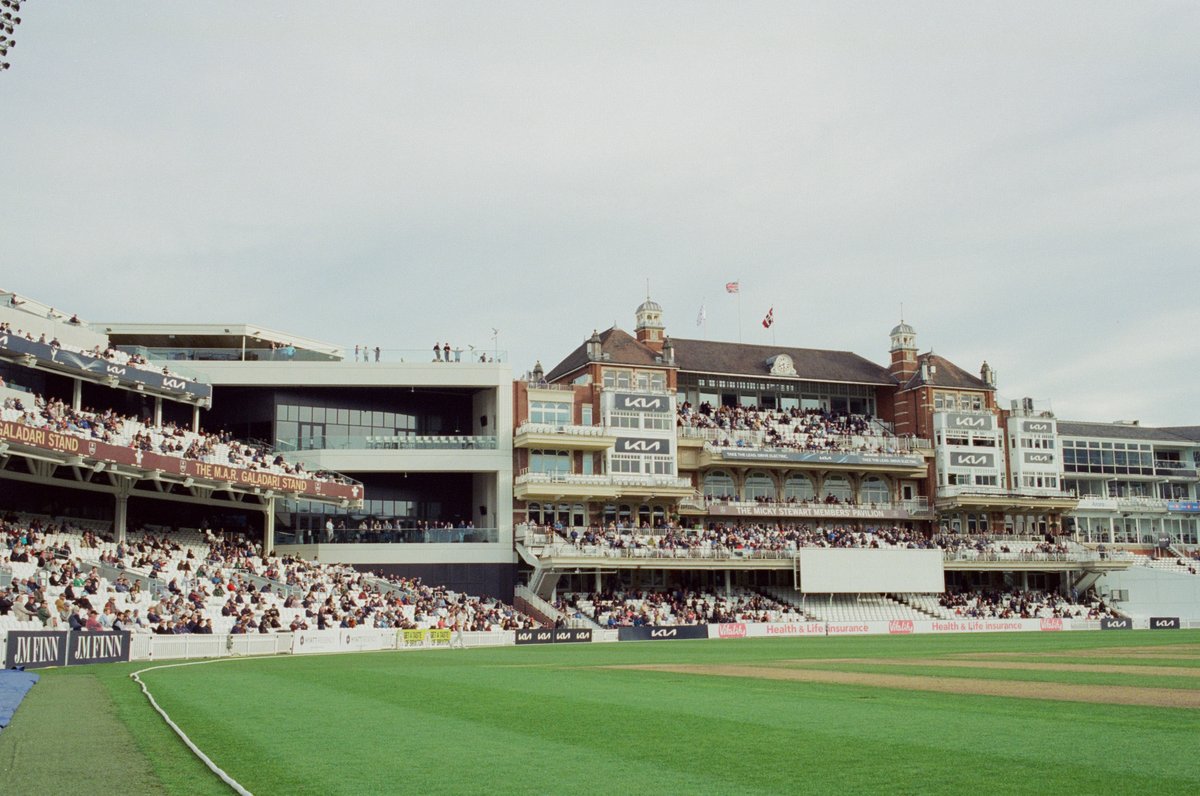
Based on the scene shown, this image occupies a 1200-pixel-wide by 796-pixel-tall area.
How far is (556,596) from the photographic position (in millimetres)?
61969

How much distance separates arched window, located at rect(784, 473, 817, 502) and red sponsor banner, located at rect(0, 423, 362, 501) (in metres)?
27.3

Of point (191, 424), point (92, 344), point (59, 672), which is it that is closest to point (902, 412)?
point (191, 424)

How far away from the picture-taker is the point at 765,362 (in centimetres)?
7762

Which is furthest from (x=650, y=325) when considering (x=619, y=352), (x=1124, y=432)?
(x=1124, y=432)

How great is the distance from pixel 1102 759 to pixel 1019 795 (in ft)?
6.03

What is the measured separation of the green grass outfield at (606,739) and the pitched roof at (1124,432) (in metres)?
69.2

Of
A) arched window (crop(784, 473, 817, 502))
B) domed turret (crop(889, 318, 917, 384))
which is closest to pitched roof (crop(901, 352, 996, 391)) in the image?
domed turret (crop(889, 318, 917, 384))

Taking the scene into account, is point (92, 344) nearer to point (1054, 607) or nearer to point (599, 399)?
point (599, 399)

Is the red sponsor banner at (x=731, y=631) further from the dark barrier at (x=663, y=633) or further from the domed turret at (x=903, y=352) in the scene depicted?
the domed turret at (x=903, y=352)

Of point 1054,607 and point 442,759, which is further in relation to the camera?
point 1054,607

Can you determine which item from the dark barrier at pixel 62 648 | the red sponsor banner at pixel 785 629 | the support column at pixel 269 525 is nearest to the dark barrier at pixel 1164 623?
the red sponsor banner at pixel 785 629

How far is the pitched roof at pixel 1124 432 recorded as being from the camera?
85250mm

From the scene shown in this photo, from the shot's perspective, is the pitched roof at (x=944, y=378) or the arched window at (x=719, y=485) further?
the pitched roof at (x=944, y=378)

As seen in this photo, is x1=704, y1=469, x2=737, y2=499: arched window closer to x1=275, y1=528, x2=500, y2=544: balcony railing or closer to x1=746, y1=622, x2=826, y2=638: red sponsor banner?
x1=275, y1=528, x2=500, y2=544: balcony railing
